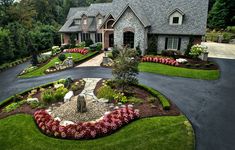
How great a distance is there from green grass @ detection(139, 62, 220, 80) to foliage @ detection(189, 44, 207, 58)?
467cm

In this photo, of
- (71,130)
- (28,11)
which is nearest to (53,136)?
(71,130)

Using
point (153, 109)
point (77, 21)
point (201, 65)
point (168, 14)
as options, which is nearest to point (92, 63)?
point (168, 14)

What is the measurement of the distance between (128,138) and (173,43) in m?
21.4

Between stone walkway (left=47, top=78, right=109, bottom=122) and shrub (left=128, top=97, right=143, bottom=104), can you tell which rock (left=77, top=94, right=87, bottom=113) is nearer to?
stone walkway (left=47, top=78, right=109, bottom=122)

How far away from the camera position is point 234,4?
5047 cm

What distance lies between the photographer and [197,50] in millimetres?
25250

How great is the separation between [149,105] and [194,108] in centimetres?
325

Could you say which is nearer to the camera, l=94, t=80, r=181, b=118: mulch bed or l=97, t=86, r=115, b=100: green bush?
l=94, t=80, r=181, b=118: mulch bed

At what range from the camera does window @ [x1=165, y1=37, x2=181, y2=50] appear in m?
27.8

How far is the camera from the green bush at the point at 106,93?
14.9 metres

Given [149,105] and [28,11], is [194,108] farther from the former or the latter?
[28,11]

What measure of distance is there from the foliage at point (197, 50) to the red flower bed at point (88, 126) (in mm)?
17000

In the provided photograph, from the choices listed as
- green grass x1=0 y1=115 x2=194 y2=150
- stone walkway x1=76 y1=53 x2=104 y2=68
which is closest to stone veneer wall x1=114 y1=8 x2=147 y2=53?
stone walkway x1=76 y1=53 x2=104 y2=68

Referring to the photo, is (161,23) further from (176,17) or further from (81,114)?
(81,114)
